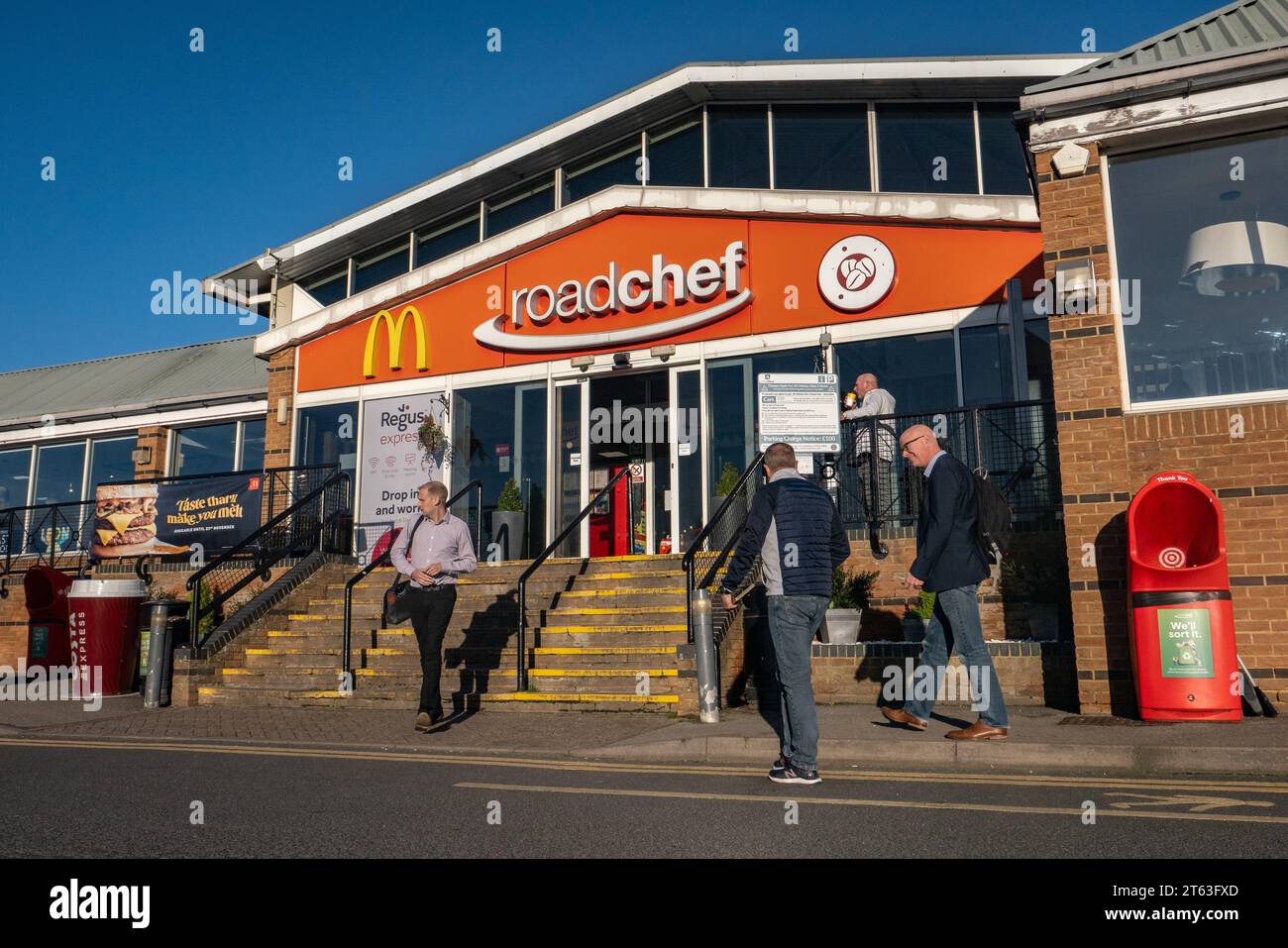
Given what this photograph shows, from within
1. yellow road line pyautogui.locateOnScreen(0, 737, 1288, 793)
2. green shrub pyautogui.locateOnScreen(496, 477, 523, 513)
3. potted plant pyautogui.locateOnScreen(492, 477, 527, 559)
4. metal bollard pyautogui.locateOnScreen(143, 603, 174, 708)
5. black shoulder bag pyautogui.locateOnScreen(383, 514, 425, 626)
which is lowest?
yellow road line pyautogui.locateOnScreen(0, 737, 1288, 793)

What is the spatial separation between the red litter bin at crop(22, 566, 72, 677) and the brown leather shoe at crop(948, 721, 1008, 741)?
38.9 feet

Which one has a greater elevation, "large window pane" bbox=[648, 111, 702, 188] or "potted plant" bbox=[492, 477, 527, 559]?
"large window pane" bbox=[648, 111, 702, 188]

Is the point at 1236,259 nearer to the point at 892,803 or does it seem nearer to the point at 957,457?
the point at 957,457

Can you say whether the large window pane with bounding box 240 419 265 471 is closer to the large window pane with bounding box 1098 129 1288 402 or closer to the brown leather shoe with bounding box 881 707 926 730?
the brown leather shoe with bounding box 881 707 926 730

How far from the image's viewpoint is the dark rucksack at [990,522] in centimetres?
684

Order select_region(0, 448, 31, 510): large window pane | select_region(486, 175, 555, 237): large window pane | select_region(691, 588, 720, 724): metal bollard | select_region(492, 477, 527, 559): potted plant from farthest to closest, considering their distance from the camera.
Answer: select_region(0, 448, 31, 510): large window pane
select_region(486, 175, 555, 237): large window pane
select_region(492, 477, 527, 559): potted plant
select_region(691, 588, 720, 724): metal bollard

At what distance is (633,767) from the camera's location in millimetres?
6711

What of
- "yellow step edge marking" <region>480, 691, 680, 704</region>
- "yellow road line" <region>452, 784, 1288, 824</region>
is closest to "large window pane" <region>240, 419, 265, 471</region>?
"yellow step edge marking" <region>480, 691, 680, 704</region>

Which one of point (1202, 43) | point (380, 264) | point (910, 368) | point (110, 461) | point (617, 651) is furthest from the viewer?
point (110, 461)

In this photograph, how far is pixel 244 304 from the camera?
1956 centimetres

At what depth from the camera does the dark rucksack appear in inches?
269

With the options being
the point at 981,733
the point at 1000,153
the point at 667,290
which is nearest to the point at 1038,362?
the point at 1000,153

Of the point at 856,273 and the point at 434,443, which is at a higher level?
the point at 856,273

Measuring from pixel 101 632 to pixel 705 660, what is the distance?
25.9 ft
